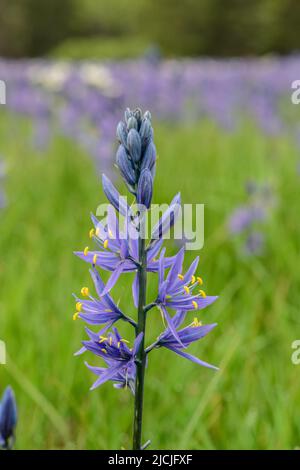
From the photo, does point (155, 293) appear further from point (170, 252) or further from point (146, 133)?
Answer: point (146, 133)

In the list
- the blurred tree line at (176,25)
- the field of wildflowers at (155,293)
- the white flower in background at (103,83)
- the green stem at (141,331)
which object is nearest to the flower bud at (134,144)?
the green stem at (141,331)

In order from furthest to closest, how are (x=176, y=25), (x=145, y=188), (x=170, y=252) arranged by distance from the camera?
(x=176, y=25)
(x=170, y=252)
(x=145, y=188)

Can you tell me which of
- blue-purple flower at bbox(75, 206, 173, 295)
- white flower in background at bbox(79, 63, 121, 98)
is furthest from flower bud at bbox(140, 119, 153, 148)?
white flower in background at bbox(79, 63, 121, 98)

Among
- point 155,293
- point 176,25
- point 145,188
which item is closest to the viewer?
point 145,188

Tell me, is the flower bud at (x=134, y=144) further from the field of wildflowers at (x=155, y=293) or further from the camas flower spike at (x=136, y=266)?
the field of wildflowers at (x=155, y=293)

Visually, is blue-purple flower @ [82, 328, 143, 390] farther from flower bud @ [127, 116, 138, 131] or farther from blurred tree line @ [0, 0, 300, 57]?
blurred tree line @ [0, 0, 300, 57]

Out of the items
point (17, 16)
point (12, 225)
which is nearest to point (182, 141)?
point (12, 225)

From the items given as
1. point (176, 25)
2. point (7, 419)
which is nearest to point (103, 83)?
point (7, 419)
